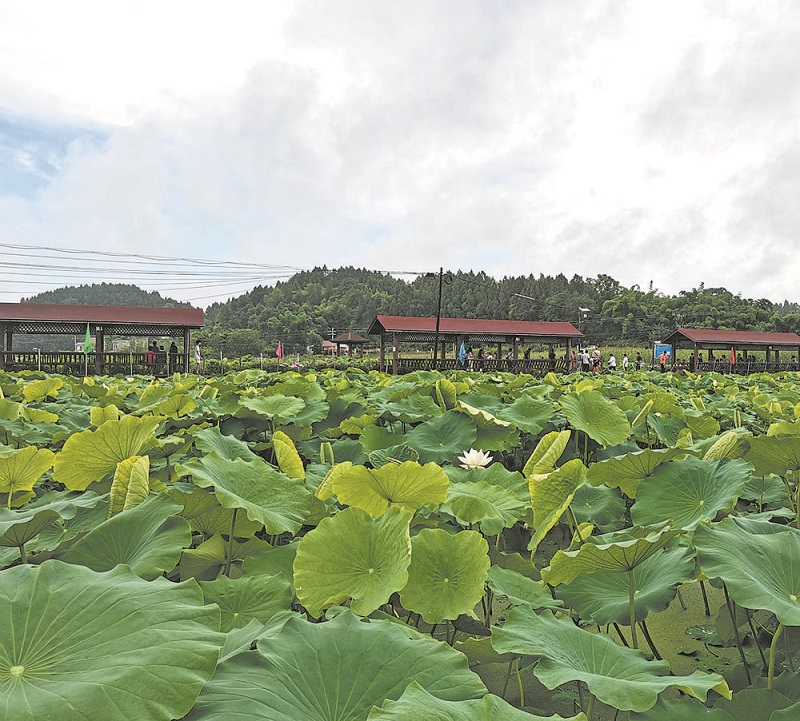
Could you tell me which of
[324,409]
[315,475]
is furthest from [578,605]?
[324,409]

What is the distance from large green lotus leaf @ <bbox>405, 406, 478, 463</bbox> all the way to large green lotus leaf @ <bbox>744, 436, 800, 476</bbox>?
2.78 ft

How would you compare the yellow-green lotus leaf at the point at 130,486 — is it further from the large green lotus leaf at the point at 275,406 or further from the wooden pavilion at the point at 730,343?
the wooden pavilion at the point at 730,343

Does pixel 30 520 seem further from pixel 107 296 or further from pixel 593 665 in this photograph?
pixel 107 296

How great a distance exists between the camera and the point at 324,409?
247 cm

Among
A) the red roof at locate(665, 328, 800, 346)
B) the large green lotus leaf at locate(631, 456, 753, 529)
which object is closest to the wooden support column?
the large green lotus leaf at locate(631, 456, 753, 529)

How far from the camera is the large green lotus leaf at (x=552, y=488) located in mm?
1000

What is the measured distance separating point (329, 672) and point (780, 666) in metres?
1.13

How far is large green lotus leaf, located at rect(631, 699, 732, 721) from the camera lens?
2.07 feet

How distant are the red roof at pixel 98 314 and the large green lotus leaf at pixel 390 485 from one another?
726 inches

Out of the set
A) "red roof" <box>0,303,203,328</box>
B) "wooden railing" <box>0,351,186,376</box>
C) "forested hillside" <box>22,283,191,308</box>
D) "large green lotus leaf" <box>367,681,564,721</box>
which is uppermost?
"forested hillside" <box>22,283,191,308</box>

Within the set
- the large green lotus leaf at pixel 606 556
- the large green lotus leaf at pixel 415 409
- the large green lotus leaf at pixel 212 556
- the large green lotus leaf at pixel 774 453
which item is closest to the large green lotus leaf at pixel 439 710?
the large green lotus leaf at pixel 606 556

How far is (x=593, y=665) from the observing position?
0.77 metres

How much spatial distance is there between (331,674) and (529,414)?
6.77 ft

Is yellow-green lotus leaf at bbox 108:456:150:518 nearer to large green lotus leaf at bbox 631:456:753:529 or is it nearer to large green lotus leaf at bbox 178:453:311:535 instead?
large green lotus leaf at bbox 178:453:311:535
